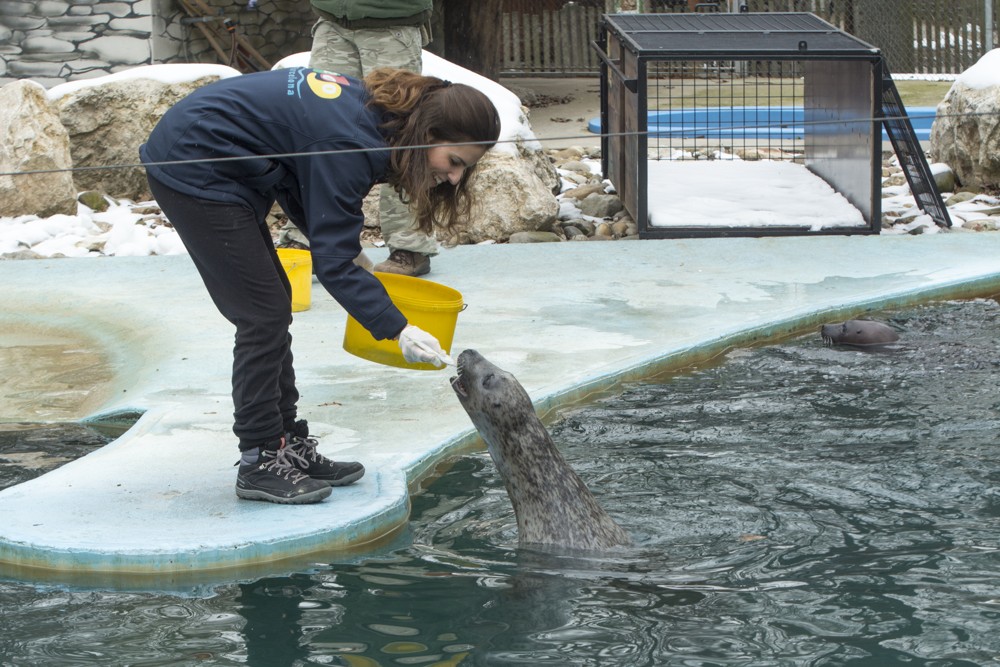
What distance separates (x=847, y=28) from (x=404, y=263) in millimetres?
14981

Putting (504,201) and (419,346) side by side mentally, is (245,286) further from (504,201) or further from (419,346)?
(504,201)

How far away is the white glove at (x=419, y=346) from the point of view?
317cm

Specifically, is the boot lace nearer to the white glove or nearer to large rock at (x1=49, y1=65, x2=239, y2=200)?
the white glove

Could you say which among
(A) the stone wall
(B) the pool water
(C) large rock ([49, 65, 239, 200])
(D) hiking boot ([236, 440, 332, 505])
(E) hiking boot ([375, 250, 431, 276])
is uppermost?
(A) the stone wall

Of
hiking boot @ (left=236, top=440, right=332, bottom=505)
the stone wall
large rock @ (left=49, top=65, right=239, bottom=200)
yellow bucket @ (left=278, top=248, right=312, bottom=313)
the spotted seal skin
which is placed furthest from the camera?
the stone wall

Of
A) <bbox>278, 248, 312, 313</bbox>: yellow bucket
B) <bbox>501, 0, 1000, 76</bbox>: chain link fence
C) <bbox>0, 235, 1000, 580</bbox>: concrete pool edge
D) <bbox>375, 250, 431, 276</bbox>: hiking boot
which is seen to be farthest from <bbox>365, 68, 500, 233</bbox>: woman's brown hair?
<bbox>501, 0, 1000, 76</bbox>: chain link fence

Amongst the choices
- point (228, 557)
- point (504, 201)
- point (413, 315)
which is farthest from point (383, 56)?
point (228, 557)

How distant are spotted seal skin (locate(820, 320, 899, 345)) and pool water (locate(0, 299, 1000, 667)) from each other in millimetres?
871

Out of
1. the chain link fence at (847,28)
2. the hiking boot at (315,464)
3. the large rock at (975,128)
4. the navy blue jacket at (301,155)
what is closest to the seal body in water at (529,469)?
the navy blue jacket at (301,155)

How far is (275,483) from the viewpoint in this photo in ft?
11.4

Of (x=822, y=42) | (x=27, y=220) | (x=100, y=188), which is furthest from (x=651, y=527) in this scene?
(x=100, y=188)

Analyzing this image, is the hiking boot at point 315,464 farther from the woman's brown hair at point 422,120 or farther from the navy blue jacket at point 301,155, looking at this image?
the woman's brown hair at point 422,120

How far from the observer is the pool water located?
2725mm

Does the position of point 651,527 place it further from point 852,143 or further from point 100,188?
point 100,188
